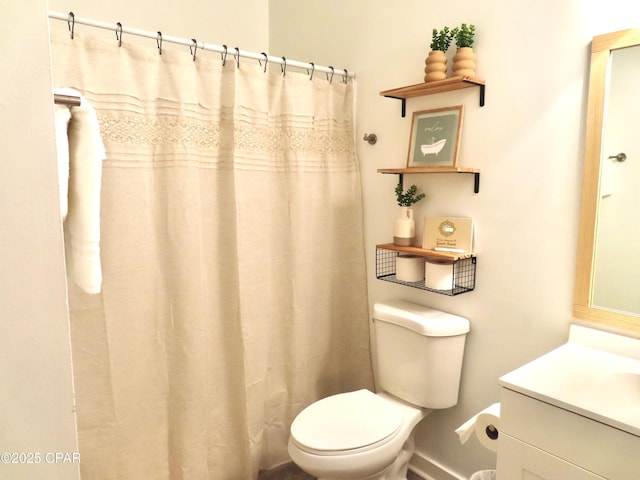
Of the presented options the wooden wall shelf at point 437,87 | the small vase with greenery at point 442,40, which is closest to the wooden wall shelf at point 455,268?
the wooden wall shelf at point 437,87

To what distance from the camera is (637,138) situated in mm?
1300

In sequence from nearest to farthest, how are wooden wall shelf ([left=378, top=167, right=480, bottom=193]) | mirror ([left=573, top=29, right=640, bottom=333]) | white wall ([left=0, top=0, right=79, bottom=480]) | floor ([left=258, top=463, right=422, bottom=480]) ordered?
white wall ([left=0, top=0, right=79, bottom=480])
mirror ([left=573, top=29, right=640, bottom=333])
wooden wall shelf ([left=378, top=167, right=480, bottom=193])
floor ([left=258, top=463, right=422, bottom=480])

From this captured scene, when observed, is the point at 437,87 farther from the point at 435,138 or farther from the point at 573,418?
the point at 573,418

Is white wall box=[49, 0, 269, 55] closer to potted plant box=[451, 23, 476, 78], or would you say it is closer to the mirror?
potted plant box=[451, 23, 476, 78]

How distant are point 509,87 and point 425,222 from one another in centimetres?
61

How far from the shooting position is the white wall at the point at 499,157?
4.76 feet

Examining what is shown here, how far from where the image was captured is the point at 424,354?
1742 mm

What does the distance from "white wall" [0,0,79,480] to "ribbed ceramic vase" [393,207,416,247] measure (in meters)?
1.49

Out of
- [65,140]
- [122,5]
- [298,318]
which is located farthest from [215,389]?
[122,5]

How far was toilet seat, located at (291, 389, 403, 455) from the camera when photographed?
1.54 metres

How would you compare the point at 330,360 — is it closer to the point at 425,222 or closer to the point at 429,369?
the point at 429,369

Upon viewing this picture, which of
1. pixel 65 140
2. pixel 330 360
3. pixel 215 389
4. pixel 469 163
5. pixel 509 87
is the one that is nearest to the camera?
pixel 65 140

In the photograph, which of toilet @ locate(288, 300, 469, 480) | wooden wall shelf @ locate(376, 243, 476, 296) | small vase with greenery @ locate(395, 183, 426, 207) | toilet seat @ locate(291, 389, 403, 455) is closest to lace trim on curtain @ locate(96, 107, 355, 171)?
small vase with greenery @ locate(395, 183, 426, 207)

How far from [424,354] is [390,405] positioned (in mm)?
257
